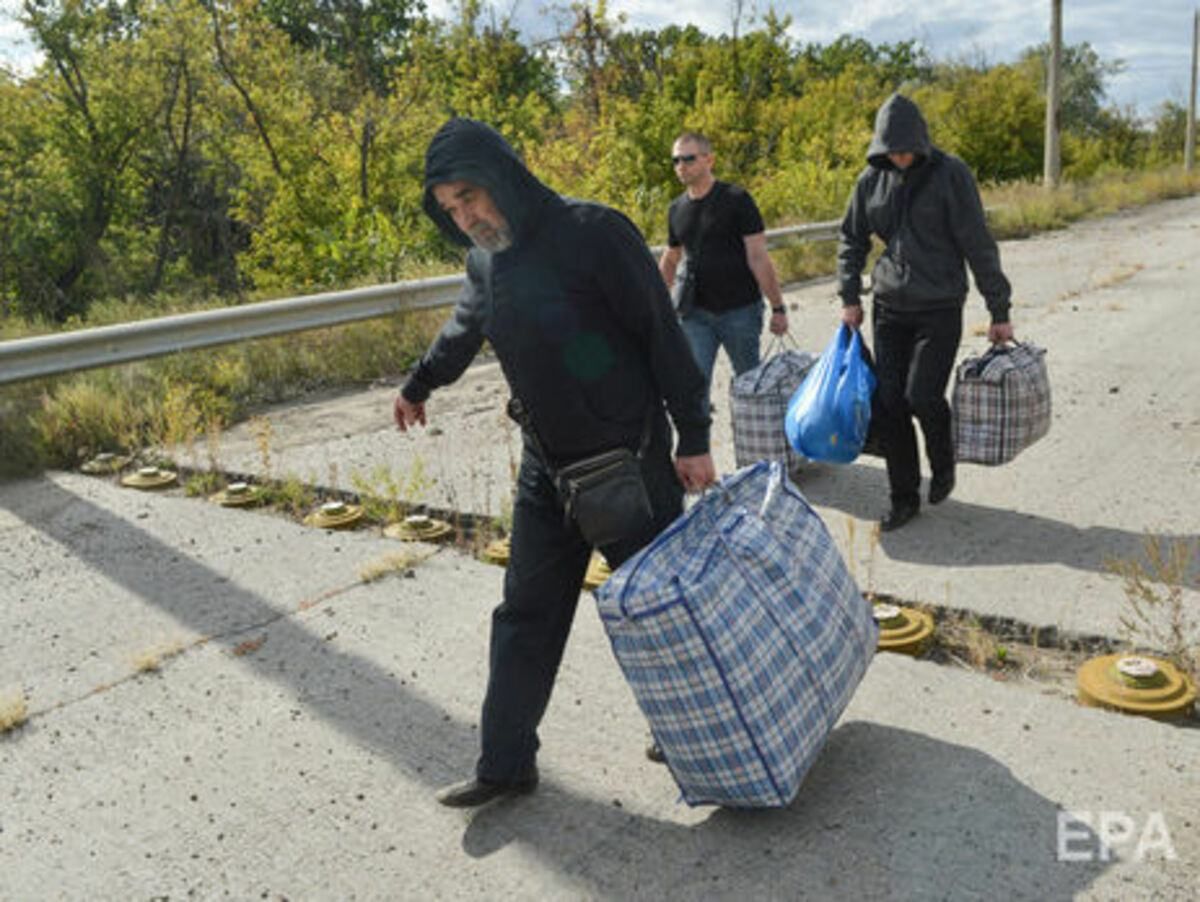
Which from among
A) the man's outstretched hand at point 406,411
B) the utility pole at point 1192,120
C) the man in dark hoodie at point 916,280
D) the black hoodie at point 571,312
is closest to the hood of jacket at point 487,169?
the black hoodie at point 571,312

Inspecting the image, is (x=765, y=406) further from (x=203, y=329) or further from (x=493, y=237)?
(x=203, y=329)

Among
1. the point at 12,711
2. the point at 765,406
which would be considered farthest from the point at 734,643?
the point at 765,406

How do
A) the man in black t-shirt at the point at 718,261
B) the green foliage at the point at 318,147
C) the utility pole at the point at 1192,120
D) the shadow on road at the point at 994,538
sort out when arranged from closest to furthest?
the shadow on road at the point at 994,538
the man in black t-shirt at the point at 718,261
the green foliage at the point at 318,147
the utility pole at the point at 1192,120

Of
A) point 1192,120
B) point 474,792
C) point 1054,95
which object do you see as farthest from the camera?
point 1192,120

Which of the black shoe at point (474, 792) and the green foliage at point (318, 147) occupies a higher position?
the green foliage at point (318, 147)

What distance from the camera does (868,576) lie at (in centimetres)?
438

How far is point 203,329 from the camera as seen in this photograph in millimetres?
7867

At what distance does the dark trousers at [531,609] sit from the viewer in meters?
3.04

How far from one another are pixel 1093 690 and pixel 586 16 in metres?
20.1

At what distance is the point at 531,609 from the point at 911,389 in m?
2.70

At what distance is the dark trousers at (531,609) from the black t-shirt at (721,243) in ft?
9.69

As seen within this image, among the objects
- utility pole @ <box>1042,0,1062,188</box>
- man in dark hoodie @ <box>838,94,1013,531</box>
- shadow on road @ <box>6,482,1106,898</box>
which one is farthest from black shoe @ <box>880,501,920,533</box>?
utility pole @ <box>1042,0,1062,188</box>

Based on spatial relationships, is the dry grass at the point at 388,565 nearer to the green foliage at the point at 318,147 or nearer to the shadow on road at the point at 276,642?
the shadow on road at the point at 276,642

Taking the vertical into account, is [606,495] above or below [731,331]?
above
